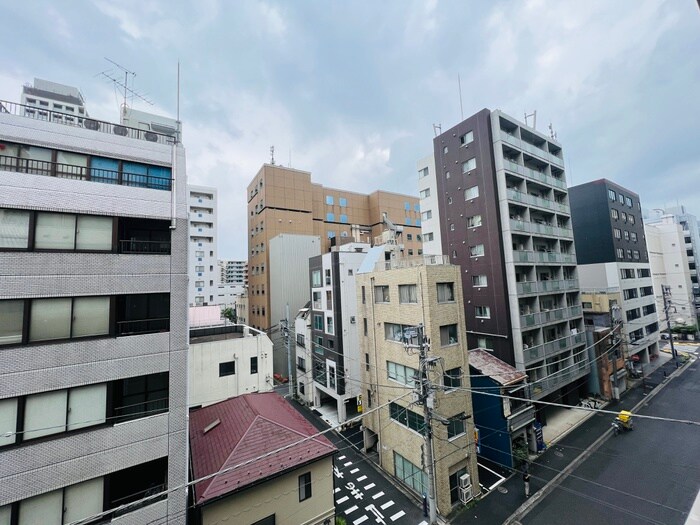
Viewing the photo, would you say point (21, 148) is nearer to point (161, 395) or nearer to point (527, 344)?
point (161, 395)

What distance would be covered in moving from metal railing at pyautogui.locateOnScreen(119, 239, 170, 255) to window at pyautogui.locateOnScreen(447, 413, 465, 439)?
16701 mm

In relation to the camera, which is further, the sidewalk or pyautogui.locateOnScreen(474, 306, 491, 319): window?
pyautogui.locateOnScreen(474, 306, 491, 319): window

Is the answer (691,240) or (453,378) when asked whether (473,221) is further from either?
(691,240)

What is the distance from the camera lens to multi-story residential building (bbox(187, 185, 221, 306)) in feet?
164

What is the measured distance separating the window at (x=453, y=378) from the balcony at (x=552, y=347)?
9.55 metres

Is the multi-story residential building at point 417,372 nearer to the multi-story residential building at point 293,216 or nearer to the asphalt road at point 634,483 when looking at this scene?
the asphalt road at point 634,483

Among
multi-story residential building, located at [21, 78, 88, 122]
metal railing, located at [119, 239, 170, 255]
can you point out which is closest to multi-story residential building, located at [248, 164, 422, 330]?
metal railing, located at [119, 239, 170, 255]

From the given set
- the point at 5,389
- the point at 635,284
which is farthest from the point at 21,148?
the point at 635,284

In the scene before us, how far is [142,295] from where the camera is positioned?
10.5 meters

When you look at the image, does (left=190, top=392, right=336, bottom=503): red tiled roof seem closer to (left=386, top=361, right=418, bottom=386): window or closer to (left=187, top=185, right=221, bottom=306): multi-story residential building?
(left=386, top=361, right=418, bottom=386): window

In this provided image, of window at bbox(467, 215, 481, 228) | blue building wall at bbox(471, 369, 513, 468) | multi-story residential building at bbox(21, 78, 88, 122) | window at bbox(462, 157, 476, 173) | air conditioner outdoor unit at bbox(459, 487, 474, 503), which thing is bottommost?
air conditioner outdoor unit at bbox(459, 487, 474, 503)

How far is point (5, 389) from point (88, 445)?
9.06 feet

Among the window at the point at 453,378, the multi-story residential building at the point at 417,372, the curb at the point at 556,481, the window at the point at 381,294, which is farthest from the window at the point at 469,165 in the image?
the curb at the point at 556,481

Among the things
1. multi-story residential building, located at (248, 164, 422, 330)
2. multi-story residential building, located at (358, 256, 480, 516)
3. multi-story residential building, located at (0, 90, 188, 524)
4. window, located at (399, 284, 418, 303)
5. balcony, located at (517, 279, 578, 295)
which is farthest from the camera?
multi-story residential building, located at (248, 164, 422, 330)
